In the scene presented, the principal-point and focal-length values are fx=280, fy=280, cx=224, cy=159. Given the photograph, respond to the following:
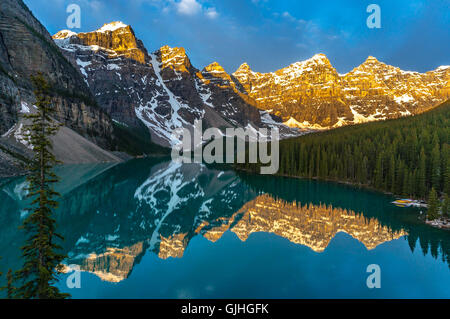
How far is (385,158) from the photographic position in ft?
209

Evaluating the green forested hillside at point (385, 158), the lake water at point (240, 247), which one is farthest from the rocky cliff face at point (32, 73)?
the green forested hillside at point (385, 158)

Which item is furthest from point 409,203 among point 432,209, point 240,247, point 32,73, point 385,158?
point 32,73

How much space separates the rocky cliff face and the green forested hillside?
82994 mm

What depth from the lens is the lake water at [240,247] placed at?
57.5 feet

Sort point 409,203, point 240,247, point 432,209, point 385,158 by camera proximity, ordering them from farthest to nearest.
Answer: point 385,158 → point 409,203 → point 432,209 → point 240,247

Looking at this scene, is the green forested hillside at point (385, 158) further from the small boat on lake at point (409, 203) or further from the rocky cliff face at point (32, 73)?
the rocky cliff face at point (32, 73)

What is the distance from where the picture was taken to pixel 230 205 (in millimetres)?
47312

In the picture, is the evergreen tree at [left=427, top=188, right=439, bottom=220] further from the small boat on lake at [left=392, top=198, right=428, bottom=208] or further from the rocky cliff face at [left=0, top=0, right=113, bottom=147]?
the rocky cliff face at [left=0, top=0, right=113, bottom=147]

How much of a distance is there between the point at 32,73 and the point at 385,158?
141 meters

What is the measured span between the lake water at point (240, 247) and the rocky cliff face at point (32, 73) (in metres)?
60.3

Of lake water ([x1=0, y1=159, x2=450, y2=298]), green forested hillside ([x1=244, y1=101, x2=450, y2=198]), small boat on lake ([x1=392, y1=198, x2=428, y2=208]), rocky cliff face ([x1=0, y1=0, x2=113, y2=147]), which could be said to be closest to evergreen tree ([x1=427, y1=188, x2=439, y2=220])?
lake water ([x1=0, y1=159, x2=450, y2=298])

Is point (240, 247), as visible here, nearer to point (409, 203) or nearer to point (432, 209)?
point (432, 209)

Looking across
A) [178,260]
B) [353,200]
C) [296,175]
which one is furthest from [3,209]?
[296,175]
